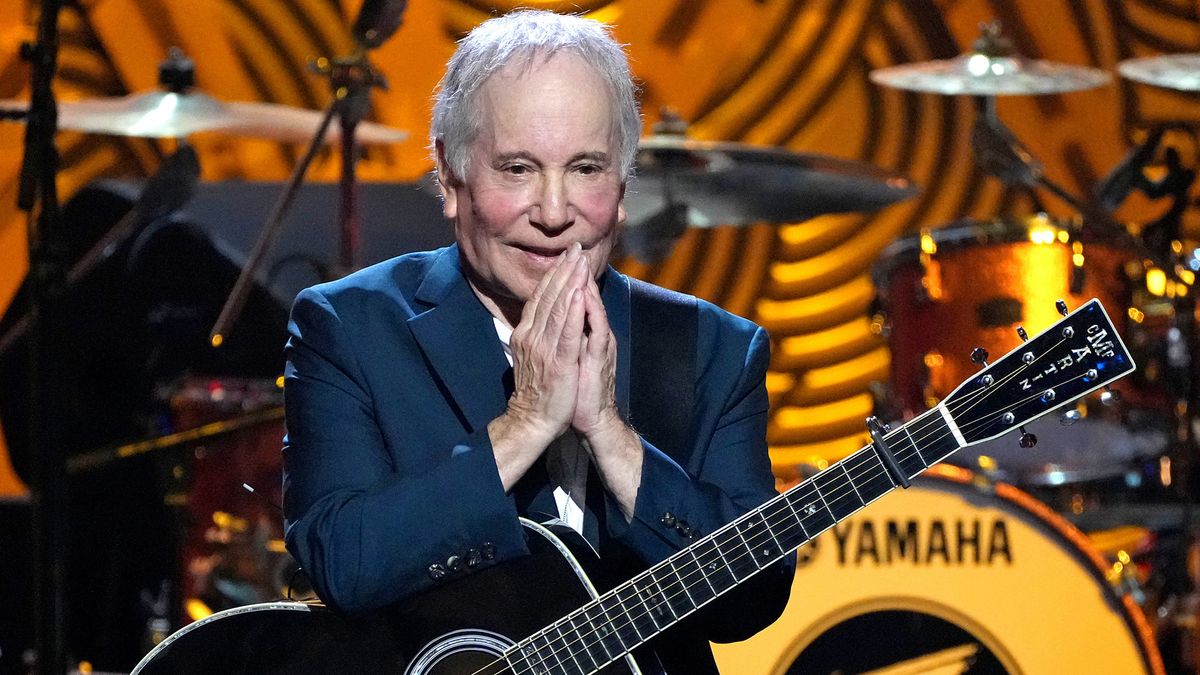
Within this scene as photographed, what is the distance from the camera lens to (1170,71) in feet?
17.0

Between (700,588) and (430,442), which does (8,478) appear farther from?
(700,588)

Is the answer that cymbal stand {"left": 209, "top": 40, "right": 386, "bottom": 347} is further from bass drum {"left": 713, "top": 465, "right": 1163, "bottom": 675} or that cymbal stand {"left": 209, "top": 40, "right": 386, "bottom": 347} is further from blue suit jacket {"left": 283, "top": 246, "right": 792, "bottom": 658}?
blue suit jacket {"left": 283, "top": 246, "right": 792, "bottom": 658}

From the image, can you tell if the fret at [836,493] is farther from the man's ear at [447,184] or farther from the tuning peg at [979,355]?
the man's ear at [447,184]

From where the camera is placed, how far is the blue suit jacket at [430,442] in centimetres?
207

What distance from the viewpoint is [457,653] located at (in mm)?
2109

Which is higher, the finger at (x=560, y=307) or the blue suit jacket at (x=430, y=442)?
the finger at (x=560, y=307)

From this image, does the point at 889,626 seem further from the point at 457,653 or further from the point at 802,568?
the point at 457,653

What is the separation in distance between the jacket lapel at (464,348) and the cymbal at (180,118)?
3.00m

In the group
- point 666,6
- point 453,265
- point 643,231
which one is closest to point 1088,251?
point 643,231

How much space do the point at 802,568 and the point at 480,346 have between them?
1.54 m

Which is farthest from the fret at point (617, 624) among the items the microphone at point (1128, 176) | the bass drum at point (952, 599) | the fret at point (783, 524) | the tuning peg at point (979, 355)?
the microphone at point (1128, 176)

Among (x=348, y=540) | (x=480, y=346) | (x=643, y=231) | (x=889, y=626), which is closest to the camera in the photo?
(x=348, y=540)

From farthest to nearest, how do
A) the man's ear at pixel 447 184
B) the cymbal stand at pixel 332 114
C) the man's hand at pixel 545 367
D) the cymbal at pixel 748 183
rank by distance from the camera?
the cymbal at pixel 748 183 < the cymbal stand at pixel 332 114 < the man's ear at pixel 447 184 < the man's hand at pixel 545 367

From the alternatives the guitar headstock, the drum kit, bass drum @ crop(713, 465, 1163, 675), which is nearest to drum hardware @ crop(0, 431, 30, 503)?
the drum kit
